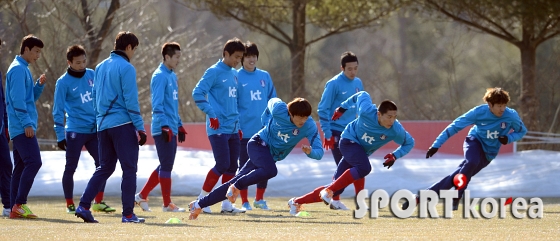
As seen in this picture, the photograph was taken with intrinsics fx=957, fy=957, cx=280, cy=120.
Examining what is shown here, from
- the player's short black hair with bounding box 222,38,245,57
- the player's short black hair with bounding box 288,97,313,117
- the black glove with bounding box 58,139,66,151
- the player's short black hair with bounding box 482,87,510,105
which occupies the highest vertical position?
the player's short black hair with bounding box 222,38,245,57

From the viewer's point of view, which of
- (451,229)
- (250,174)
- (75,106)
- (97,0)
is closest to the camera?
(451,229)

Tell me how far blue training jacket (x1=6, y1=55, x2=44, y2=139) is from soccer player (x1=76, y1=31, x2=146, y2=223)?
0.98m

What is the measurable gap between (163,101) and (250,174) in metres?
1.66

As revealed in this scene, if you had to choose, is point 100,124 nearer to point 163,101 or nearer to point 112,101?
point 112,101

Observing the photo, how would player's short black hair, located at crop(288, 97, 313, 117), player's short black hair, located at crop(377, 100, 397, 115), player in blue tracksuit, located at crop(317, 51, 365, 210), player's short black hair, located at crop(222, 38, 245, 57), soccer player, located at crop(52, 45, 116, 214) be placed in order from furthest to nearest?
player in blue tracksuit, located at crop(317, 51, 365, 210), player's short black hair, located at crop(222, 38, 245, 57), soccer player, located at crop(52, 45, 116, 214), player's short black hair, located at crop(377, 100, 397, 115), player's short black hair, located at crop(288, 97, 313, 117)

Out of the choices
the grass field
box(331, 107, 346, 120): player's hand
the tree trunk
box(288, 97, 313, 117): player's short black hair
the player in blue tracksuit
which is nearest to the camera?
the grass field

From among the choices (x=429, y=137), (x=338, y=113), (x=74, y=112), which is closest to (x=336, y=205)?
(x=338, y=113)

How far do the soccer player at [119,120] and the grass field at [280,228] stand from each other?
0.31 m

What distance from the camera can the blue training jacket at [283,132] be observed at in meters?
9.19

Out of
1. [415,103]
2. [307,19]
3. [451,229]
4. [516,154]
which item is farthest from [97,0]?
[451,229]

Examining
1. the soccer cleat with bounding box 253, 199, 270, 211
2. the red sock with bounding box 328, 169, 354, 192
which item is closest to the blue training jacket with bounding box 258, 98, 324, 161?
the red sock with bounding box 328, 169, 354, 192

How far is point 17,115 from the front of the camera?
9211 mm

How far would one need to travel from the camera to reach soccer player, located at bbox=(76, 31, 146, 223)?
837cm

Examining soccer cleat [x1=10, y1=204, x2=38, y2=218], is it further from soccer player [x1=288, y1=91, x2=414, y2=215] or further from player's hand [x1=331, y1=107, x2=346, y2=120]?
player's hand [x1=331, y1=107, x2=346, y2=120]
